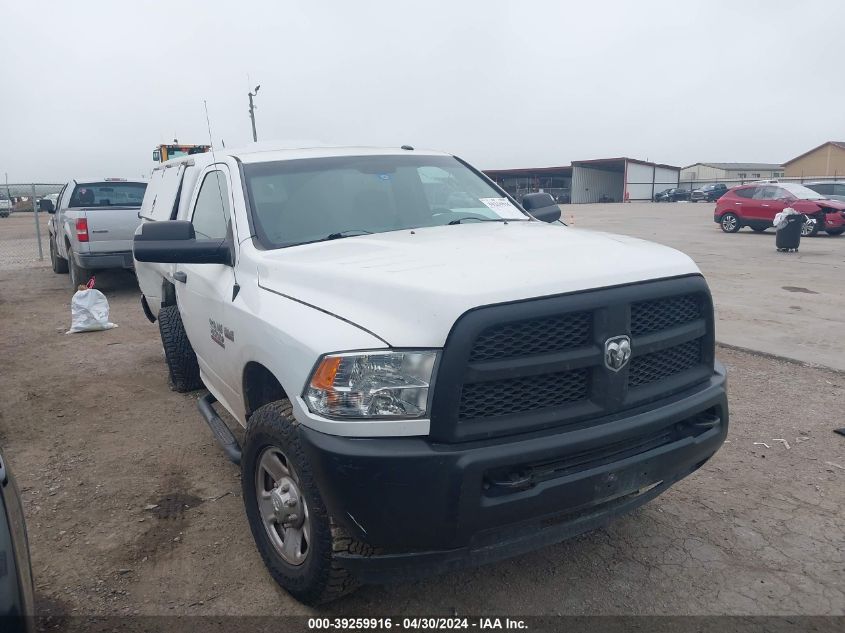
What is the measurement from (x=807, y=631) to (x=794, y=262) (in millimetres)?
13323

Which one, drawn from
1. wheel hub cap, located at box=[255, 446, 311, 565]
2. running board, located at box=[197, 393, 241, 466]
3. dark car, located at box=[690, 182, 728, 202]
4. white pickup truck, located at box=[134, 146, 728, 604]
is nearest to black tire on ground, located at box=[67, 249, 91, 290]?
running board, located at box=[197, 393, 241, 466]

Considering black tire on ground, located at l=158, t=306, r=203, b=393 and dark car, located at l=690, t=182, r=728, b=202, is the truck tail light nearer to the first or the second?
black tire on ground, located at l=158, t=306, r=203, b=393

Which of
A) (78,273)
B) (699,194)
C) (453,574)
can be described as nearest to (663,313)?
(453,574)

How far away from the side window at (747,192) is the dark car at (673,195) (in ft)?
117

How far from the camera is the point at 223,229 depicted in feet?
12.7

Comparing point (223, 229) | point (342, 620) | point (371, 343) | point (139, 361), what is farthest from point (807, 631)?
point (139, 361)

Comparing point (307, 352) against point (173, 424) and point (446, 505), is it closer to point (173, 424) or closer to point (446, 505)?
point (446, 505)

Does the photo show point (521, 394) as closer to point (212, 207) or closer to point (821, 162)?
point (212, 207)

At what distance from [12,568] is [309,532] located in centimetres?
111

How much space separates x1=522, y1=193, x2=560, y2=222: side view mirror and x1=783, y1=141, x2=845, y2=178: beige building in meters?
63.1

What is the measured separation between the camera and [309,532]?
2.57 metres

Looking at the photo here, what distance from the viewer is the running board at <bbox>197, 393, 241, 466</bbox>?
3.43 meters

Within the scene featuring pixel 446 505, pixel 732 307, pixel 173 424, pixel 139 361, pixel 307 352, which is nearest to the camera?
pixel 446 505

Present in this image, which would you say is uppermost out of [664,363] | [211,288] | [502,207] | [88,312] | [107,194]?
[107,194]
